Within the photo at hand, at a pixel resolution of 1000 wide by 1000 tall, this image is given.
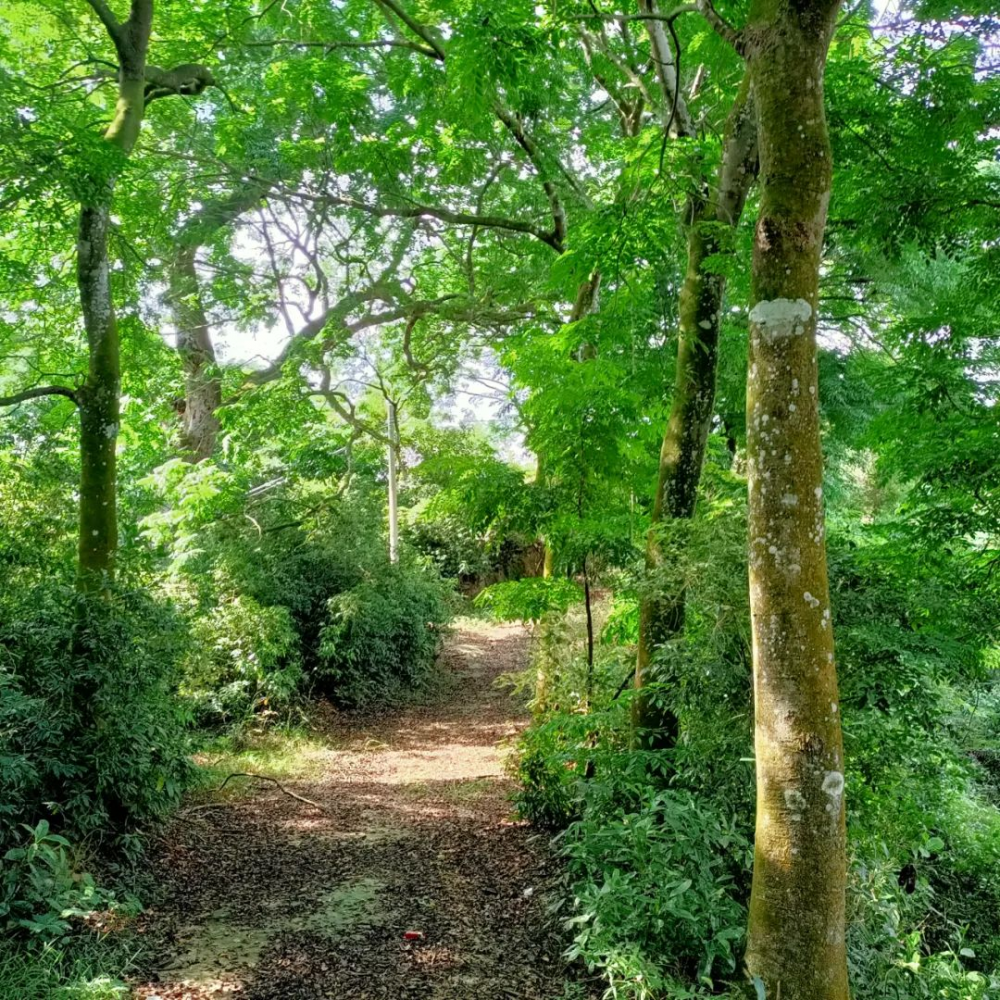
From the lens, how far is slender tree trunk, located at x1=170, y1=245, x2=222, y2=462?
10.1 meters

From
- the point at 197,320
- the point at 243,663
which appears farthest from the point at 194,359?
the point at 243,663

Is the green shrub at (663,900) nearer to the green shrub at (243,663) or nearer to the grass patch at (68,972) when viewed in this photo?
the grass patch at (68,972)

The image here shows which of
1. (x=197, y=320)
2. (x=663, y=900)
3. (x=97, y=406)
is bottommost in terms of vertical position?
(x=663, y=900)

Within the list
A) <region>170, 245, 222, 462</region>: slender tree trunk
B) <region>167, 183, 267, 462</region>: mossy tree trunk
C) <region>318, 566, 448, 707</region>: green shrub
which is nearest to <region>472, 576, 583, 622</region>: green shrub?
<region>318, 566, 448, 707</region>: green shrub

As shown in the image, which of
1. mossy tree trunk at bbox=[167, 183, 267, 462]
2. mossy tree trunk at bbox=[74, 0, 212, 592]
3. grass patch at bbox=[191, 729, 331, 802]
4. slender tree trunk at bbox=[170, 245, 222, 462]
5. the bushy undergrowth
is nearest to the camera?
the bushy undergrowth

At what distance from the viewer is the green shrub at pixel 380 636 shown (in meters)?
10.9

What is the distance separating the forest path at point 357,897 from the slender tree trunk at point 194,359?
19.7 feet

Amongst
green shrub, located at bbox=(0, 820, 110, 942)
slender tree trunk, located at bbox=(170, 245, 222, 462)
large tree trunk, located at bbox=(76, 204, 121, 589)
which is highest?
slender tree trunk, located at bbox=(170, 245, 222, 462)

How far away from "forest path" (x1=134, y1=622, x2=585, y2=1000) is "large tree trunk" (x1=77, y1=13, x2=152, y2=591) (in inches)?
91.3

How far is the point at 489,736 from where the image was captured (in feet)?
33.7

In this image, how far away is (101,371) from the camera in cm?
529

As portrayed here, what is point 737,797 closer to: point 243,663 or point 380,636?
point 243,663

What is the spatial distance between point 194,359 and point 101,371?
6.79m

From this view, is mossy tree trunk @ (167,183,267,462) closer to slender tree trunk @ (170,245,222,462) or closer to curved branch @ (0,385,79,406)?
slender tree trunk @ (170,245,222,462)
